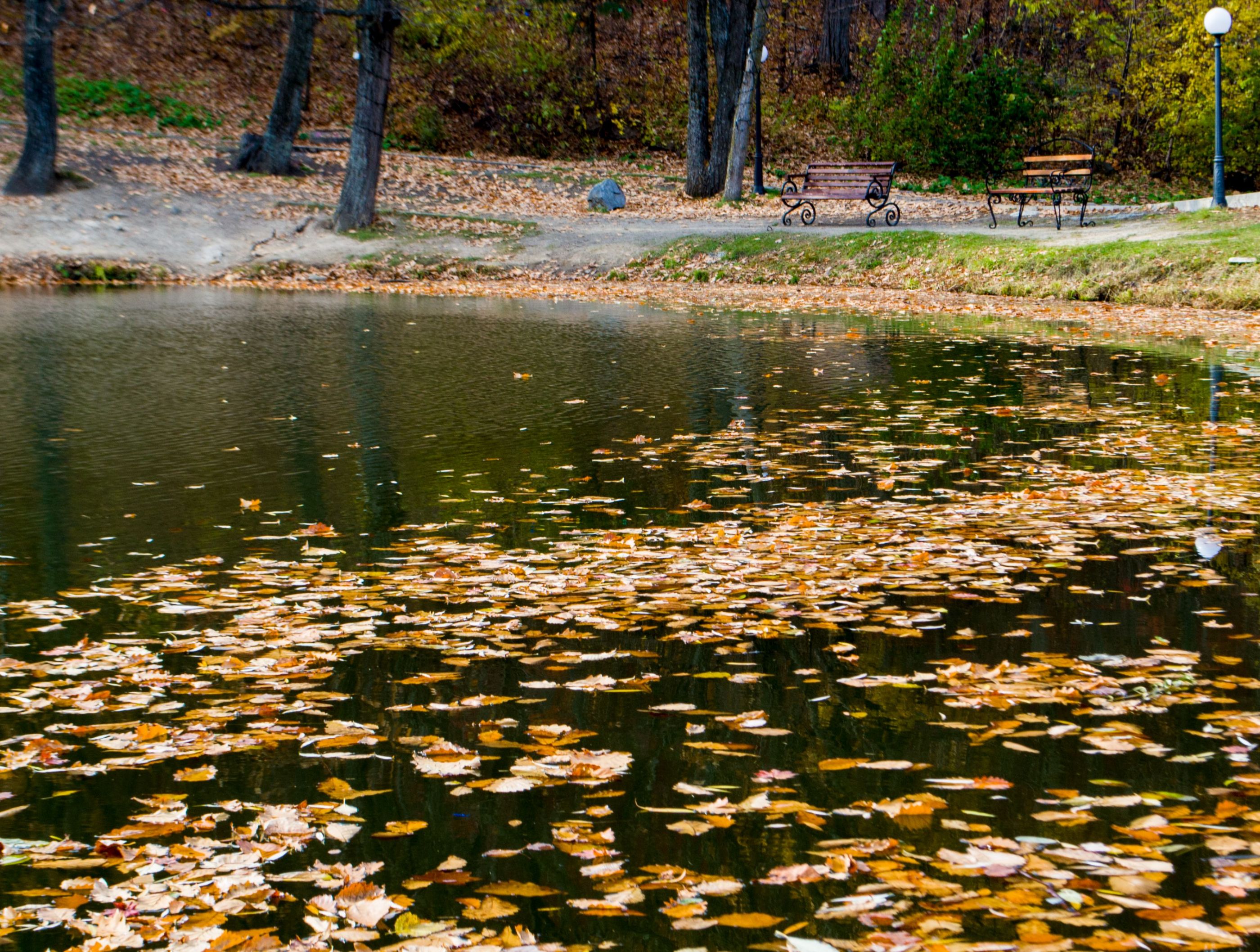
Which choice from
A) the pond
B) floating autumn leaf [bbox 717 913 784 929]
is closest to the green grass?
the pond

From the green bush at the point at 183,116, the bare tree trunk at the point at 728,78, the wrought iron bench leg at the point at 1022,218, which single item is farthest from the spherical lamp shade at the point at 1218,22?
the green bush at the point at 183,116

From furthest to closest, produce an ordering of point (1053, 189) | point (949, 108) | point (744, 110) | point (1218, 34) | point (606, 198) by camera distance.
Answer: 1. point (949, 108)
2. point (606, 198)
3. point (744, 110)
4. point (1053, 189)
5. point (1218, 34)

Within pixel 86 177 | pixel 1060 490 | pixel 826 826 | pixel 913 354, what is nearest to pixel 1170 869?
pixel 826 826

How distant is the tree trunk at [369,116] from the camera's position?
23.6 metres

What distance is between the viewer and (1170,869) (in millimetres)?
2916

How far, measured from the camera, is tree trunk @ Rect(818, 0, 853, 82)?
3947cm

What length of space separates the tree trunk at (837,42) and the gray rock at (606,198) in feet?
44.0

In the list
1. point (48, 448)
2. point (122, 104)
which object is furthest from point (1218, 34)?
point (122, 104)

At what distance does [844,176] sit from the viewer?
2525cm

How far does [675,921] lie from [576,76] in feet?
126

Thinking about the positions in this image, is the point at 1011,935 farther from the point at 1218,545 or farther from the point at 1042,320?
the point at 1042,320

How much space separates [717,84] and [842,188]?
665cm

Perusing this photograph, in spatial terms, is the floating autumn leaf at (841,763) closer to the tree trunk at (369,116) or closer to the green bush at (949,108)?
the tree trunk at (369,116)

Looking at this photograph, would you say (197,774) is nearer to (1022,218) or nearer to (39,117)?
(1022,218)
